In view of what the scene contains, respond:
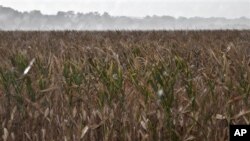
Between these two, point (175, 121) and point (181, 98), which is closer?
point (175, 121)

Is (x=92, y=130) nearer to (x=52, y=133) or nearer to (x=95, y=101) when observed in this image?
(x=52, y=133)

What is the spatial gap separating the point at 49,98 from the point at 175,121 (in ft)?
2.76

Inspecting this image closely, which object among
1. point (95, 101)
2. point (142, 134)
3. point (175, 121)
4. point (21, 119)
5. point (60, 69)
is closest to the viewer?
point (142, 134)

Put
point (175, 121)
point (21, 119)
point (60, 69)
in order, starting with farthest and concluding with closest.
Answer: point (60, 69) < point (21, 119) < point (175, 121)

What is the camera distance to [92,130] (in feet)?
5.95

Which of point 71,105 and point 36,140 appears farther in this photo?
point 71,105

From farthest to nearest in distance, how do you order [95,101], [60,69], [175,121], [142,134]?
[60,69] < [95,101] < [175,121] < [142,134]

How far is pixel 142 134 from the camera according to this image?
1730mm

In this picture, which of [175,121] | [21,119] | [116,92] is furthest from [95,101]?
[175,121]

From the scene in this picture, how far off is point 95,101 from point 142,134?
65cm

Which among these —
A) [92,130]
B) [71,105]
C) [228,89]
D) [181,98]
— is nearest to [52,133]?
[92,130]

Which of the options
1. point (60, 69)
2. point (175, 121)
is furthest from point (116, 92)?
point (60, 69)

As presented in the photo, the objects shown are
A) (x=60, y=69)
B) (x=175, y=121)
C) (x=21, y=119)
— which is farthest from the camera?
(x=60, y=69)

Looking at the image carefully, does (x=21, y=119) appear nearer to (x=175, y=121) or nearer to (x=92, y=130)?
(x=92, y=130)
